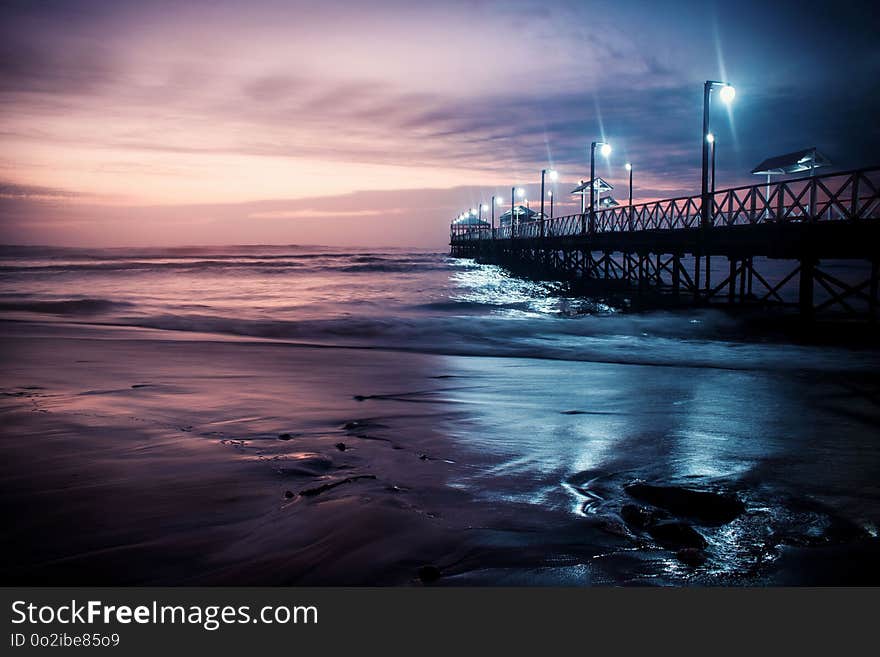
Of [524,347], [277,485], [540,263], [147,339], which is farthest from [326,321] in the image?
[540,263]

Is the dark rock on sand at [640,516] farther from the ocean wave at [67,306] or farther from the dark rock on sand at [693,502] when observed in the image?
the ocean wave at [67,306]

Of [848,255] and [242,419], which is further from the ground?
[848,255]

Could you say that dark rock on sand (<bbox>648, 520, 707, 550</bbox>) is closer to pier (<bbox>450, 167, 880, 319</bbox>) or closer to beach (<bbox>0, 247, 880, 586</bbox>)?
beach (<bbox>0, 247, 880, 586</bbox>)

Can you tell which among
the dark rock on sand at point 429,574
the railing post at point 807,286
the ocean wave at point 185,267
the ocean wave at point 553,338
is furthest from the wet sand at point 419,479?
the ocean wave at point 185,267

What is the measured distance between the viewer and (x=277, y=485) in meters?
4.84

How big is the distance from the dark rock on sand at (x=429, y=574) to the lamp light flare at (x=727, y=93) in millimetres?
21191

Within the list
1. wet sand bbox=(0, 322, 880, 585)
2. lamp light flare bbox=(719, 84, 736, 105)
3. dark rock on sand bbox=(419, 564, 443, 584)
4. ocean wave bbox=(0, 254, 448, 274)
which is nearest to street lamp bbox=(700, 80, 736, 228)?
lamp light flare bbox=(719, 84, 736, 105)

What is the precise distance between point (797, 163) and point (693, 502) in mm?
24088

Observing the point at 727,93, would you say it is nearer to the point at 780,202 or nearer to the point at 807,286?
the point at 780,202

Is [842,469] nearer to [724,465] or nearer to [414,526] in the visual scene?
[724,465]

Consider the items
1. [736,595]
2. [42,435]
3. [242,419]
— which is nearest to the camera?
[736,595]

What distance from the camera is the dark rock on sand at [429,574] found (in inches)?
137

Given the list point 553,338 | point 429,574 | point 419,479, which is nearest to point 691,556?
point 429,574

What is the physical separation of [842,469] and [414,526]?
13.0ft
